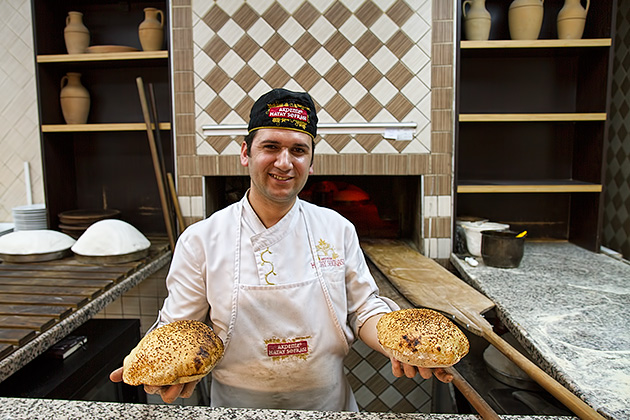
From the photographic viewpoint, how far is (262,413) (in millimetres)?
934

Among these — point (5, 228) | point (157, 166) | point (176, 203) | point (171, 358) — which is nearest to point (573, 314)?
point (171, 358)

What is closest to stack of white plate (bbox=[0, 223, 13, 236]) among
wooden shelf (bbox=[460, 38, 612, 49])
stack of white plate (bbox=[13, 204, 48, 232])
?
stack of white plate (bbox=[13, 204, 48, 232])

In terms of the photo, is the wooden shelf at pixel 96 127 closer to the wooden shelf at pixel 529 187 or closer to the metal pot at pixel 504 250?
the wooden shelf at pixel 529 187

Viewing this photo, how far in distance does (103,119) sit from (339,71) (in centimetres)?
170

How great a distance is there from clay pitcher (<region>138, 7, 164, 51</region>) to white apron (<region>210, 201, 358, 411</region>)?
1.75 m

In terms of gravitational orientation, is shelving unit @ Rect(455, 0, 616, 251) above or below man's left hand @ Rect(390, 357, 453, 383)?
above

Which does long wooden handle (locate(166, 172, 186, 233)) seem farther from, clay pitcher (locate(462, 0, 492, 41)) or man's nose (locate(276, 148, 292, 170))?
clay pitcher (locate(462, 0, 492, 41))

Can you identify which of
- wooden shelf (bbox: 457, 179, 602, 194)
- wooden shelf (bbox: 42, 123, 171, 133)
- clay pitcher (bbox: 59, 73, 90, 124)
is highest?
clay pitcher (bbox: 59, 73, 90, 124)

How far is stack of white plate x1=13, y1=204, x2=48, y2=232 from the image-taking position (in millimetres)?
2739

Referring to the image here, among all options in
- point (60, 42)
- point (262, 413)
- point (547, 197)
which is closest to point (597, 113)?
point (547, 197)

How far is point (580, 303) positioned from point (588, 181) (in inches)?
46.8

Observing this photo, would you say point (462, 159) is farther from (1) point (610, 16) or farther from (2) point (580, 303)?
(2) point (580, 303)

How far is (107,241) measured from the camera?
2.23 metres

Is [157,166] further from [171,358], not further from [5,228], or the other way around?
[171,358]
